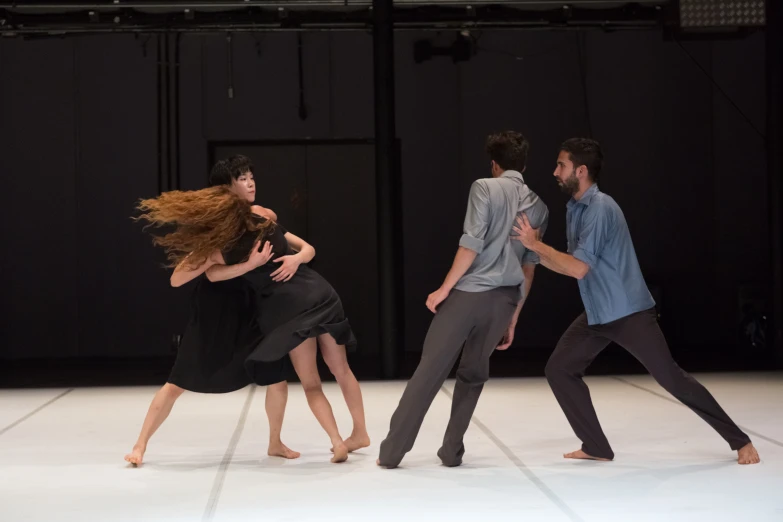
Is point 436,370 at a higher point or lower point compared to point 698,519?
higher

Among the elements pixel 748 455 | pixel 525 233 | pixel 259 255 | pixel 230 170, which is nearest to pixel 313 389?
pixel 259 255

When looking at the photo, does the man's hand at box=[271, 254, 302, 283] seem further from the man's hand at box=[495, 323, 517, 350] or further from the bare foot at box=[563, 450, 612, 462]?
the bare foot at box=[563, 450, 612, 462]

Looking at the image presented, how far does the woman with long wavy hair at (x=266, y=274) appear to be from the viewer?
4734 mm

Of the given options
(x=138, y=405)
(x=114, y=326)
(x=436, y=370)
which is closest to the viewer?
(x=436, y=370)

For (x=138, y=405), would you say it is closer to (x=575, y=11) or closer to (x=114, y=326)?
Answer: (x=114, y=326)

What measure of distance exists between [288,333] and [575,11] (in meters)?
6.57

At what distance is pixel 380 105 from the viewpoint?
9.09 m

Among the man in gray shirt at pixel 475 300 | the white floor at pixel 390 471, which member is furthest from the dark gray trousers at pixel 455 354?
the white floor at pixel 390 471

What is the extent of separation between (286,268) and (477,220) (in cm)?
91

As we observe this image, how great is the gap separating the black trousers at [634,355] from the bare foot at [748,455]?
1.0 inches

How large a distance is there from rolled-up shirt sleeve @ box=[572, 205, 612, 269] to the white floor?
3.09 ft

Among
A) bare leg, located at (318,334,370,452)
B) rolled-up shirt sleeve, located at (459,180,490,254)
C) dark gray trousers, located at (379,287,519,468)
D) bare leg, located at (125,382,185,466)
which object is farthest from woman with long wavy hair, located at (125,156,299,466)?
rolled-up shirt sleeve, located at (459,180,490,254)

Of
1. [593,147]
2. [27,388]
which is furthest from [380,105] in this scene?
[593,147]

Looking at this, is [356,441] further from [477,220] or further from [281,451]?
[477,220]
